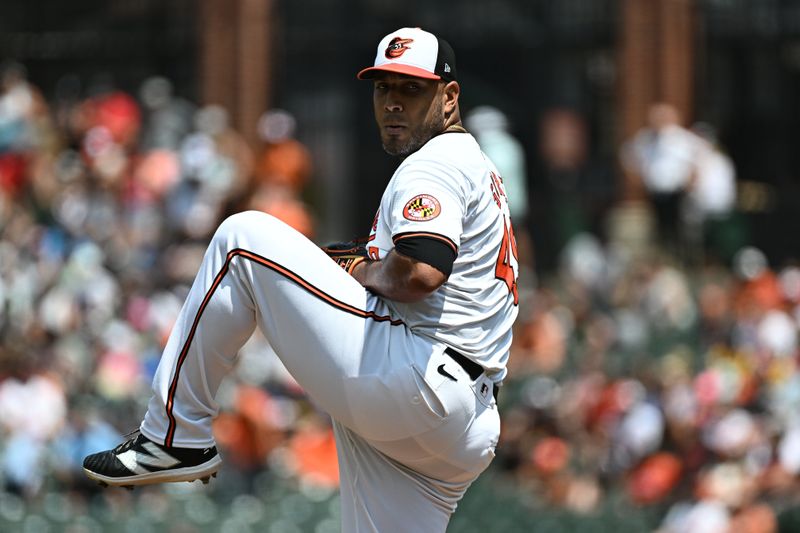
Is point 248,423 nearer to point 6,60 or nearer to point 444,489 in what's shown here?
point 444,489

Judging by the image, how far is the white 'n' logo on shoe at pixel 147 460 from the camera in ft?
15.7

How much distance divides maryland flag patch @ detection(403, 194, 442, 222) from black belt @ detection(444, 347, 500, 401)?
0.49m

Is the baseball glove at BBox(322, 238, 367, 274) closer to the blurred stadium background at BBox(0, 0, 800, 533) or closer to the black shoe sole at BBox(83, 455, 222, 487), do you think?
the black shoe sole at BBox(83, 455, 222, 487)

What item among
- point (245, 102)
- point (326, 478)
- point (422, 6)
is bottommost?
point (326, 478)

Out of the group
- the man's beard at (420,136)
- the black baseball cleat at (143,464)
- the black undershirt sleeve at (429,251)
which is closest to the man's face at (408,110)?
the man's beard at (420,136)

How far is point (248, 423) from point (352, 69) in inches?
322

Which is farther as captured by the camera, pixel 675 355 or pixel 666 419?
pixel 675 355

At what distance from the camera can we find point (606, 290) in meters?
14.3

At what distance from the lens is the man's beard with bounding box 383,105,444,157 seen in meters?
4.91

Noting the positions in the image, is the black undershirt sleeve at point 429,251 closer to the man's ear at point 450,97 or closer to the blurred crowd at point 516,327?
the man's ear at point 450,97

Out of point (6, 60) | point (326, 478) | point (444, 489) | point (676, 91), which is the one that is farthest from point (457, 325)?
point (6, 60)

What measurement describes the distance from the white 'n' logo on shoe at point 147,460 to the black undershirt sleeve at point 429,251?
104 cm

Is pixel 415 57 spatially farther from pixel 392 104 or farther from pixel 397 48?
pixel 392 104

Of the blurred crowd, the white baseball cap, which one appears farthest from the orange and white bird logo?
the blurred crowd
